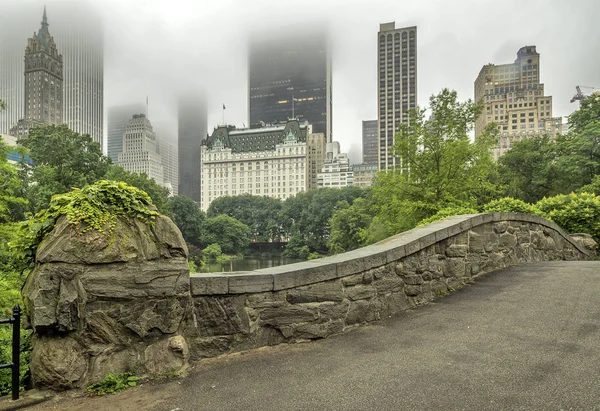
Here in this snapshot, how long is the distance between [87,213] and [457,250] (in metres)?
5.10

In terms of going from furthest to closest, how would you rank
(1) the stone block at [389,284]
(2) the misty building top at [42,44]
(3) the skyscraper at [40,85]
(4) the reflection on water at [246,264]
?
(2) the misty building top at [42,44]
(3) the skyscraper at [40,85]
(4) the reflection on water at [246,264]
(1) the stone block at [389,284]

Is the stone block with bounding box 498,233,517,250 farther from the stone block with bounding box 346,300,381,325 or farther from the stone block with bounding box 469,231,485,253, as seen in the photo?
the stone block with bounding box 346,300,381,325

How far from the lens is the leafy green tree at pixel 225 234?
254 ft

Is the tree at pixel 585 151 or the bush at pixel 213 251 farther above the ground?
the tree at pixel 585 151

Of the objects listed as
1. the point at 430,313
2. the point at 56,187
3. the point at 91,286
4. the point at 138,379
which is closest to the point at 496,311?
the point at 430,313

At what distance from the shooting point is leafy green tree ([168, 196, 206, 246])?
68.7 m

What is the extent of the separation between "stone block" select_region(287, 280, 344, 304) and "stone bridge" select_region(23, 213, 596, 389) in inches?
0.4

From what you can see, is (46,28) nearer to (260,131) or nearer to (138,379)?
(260,131)

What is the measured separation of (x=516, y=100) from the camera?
12850 cm

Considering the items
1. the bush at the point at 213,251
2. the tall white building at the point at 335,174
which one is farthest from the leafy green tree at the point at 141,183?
the tall white building at the point at 335,174

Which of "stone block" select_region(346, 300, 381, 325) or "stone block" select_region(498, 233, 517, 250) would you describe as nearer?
"stone block" select_region(346, 300, 381, 325)

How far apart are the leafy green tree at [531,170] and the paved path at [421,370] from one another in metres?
27.2

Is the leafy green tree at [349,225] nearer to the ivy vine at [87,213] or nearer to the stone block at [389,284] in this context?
the stone block at [389,284]

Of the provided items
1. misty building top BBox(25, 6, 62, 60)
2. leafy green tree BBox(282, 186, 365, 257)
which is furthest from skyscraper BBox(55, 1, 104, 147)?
leafy green tree BBox(282, 186, 365, 257)
